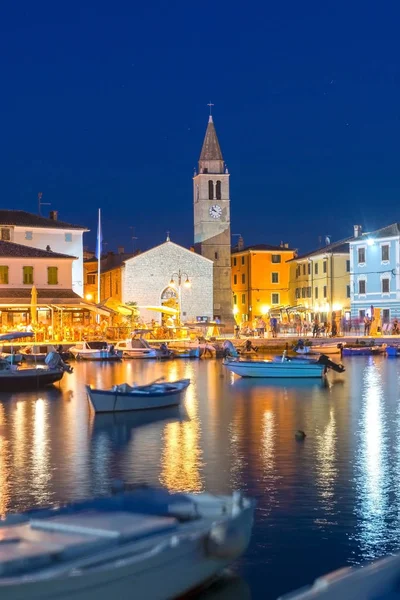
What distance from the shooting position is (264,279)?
87.6 metres

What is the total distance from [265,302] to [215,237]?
30.3 feet

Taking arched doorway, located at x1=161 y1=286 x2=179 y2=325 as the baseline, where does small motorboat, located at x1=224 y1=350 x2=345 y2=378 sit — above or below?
below

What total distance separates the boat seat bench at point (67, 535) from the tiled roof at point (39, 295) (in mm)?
44794

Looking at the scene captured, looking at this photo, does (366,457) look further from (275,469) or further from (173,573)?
(173,573)

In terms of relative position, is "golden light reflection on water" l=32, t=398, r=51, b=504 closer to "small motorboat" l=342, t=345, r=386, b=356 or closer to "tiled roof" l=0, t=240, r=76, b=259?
"small motorboat" l=342, t=345, r=386, b=356

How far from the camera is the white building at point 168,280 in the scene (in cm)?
7388

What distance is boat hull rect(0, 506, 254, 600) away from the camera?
748cm

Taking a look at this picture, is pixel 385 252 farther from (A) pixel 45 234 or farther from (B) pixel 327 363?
(B) pixel 327 363

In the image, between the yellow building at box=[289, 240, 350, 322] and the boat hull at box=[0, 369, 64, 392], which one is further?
the yellow building at box=[289, 240, 350, 322]

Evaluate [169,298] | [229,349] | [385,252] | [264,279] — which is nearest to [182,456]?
[229,349]

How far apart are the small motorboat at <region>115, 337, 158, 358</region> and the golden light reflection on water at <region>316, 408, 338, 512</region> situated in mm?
29323

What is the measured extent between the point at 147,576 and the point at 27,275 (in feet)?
164

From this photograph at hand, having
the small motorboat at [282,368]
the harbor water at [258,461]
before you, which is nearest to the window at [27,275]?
the small motorboat at [282,368]

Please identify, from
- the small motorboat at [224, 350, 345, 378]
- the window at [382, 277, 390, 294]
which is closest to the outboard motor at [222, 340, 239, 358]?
the small motorboat at [224, 350, 345, 378]
